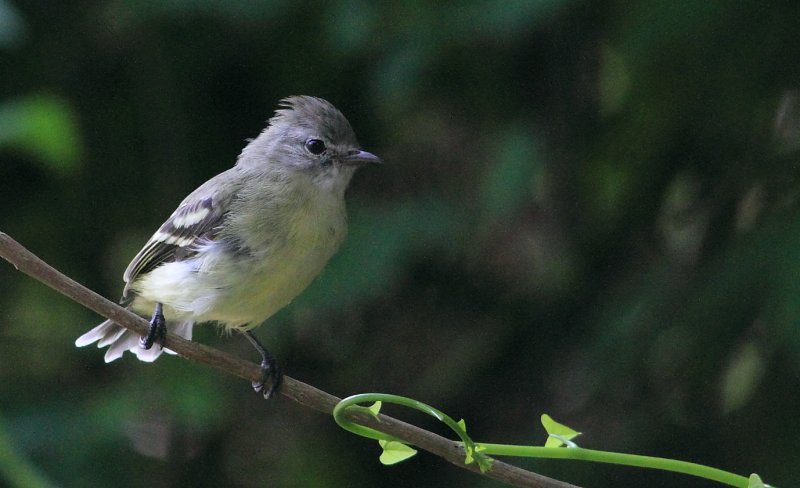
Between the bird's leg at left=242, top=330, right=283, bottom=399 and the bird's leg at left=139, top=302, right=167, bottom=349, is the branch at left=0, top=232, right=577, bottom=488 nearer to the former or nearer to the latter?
the bird's leg at left=139, top=302, right=167, bottom=349

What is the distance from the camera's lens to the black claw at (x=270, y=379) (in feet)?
9.12

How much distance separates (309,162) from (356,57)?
40cm

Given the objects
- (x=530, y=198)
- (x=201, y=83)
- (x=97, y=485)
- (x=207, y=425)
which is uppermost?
(x=530, y=198)

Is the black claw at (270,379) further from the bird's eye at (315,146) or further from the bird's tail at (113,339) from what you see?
the bird's eye at (315,146)

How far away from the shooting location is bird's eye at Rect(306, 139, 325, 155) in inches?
134

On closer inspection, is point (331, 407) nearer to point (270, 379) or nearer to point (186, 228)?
point (270, 379)

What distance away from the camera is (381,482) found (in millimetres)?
3484

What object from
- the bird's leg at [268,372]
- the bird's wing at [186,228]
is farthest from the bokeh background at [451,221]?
the bird's wing at [186,228]

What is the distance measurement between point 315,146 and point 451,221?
1.82 feet

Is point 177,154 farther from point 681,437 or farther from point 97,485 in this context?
point 681,437

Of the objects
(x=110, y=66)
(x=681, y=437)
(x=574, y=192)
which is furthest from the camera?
(x=110, y=66)

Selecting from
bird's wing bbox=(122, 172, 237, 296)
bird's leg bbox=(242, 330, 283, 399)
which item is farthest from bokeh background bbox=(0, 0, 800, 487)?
bird's wing bbox=(122, 172, 237, 296)

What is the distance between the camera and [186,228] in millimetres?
3230

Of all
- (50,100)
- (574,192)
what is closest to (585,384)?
(574,192)
